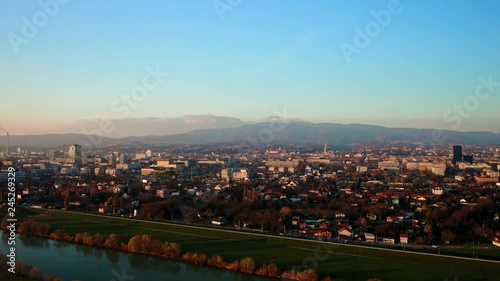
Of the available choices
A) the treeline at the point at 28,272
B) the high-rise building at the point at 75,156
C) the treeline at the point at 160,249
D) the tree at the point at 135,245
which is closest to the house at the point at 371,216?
the treeline at the point at 160,249

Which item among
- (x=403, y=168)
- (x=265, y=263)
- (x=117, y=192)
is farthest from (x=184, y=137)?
(x=265, y=263)

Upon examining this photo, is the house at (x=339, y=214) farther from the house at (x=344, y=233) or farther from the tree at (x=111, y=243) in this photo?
the tree at (x=111, y=243)

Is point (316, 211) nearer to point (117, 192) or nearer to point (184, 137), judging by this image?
point (117, 192)

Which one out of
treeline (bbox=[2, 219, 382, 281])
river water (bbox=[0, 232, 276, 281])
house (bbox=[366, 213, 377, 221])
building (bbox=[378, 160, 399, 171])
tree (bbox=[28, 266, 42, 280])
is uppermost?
building (bbox=[378, 160, 399, 171])

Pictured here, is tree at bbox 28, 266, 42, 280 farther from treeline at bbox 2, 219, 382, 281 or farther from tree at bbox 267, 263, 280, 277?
tree at bbox 267, 263, 280, 277

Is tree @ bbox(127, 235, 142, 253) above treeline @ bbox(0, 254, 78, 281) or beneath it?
beneath

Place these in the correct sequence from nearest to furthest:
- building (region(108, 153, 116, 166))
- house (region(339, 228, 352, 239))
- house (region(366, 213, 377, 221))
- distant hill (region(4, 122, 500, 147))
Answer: house (region(339, 228, 352, 239))
house (region(366, 213, 377, 221))
building (region(108, 153, 116, 166))
distant hill (region(4, 122, 500, 147))

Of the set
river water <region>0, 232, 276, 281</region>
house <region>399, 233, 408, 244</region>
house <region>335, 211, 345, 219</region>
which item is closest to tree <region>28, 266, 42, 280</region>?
river water <region>0, 232, 276, 281</region>
